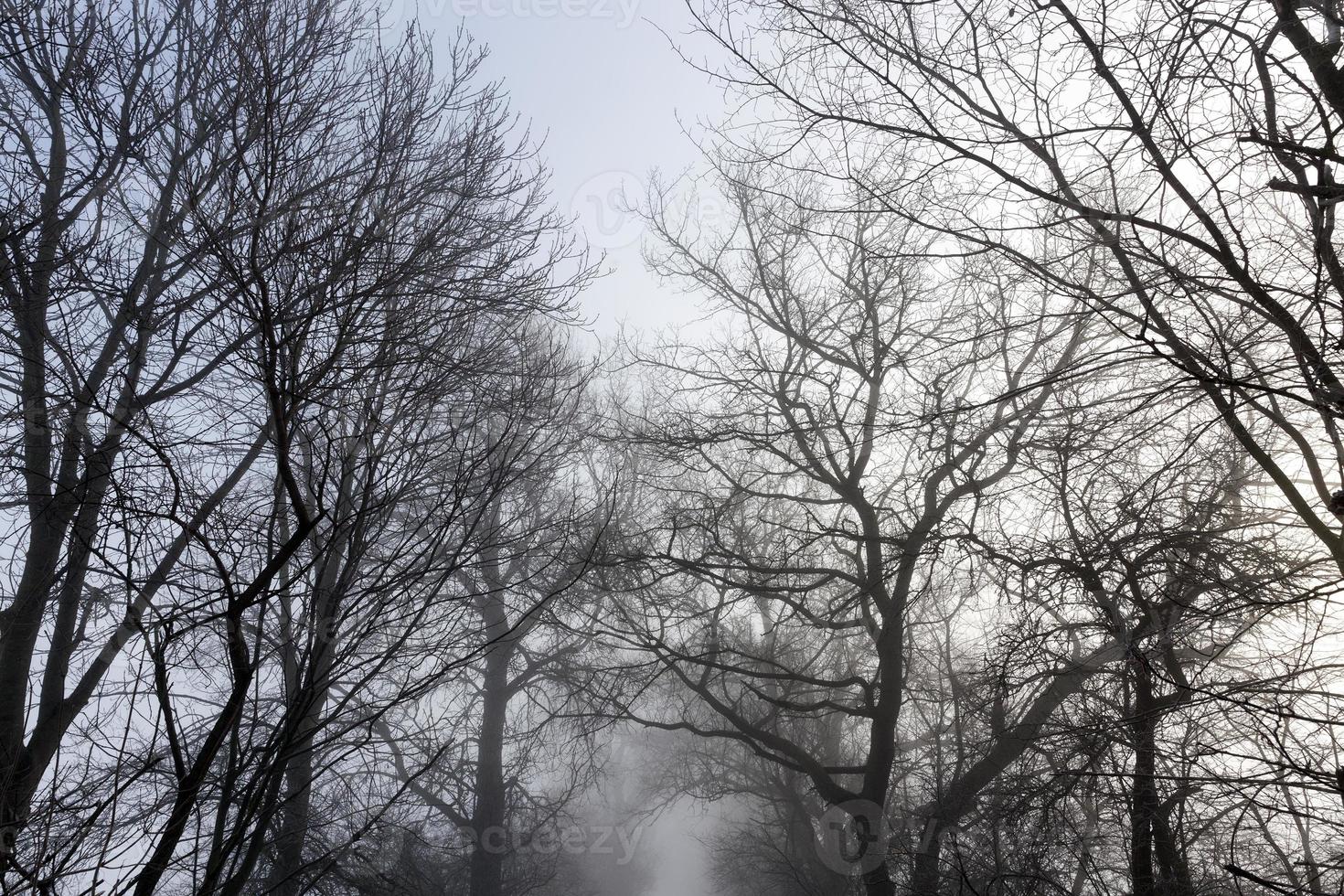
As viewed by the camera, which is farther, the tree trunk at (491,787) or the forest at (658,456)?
the tree trunk at (491,787)

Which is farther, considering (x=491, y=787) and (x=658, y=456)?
(x=491, y=787)

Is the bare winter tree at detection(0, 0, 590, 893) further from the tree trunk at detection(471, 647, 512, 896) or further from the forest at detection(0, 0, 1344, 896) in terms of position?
the tree trunk at detection(471, 647, 512, 896)

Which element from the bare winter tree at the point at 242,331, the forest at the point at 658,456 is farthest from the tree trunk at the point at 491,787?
the bare winter tree at the point at 242,331

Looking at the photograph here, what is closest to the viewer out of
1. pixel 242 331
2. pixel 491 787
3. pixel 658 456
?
pixel 242 331

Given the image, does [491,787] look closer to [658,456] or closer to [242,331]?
[658,456]

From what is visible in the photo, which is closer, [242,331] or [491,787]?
[242,331]

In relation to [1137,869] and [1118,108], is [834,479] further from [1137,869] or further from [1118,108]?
[1118,108]

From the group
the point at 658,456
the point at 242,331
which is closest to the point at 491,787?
the point at 658,456

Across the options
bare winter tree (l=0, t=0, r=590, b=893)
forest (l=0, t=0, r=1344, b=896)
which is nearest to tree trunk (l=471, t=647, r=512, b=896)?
forest (l=0, t=0, r=1344, b=896)

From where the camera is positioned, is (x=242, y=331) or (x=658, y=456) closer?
(x=242, y=331)

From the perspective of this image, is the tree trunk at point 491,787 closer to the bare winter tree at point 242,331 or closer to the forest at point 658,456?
the forest at point 658,456

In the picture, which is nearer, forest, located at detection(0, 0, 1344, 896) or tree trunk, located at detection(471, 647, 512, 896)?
forest, located at detection(0, 0, 1344, 896)

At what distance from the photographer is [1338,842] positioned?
5.08 meters

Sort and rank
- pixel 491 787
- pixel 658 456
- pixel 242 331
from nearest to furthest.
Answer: pixel 242 331 < pixel 658 456 < pixel 491 787
